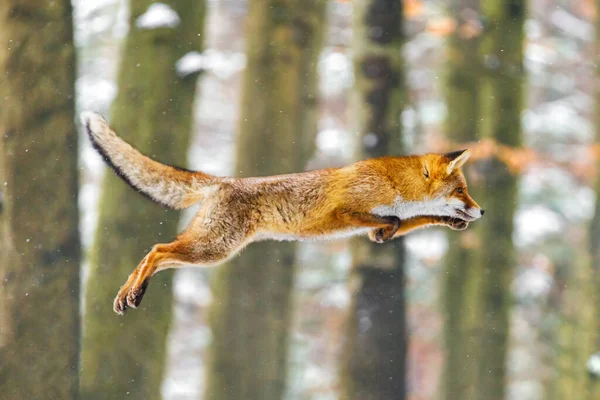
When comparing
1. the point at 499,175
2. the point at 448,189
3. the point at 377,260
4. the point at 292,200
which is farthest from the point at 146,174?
the point at 499,175

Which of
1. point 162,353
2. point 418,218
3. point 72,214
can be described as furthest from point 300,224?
point 162,353

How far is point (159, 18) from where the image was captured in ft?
15.8

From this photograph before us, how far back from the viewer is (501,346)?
6.13m

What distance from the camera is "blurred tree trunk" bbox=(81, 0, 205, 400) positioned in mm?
4711

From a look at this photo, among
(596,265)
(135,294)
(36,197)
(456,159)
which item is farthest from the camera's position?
(596,265)

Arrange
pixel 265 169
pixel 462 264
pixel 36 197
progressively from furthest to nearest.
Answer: pixel 462 264, pixel 265 169, pixel 36 197

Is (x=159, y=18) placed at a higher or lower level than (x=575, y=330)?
higher

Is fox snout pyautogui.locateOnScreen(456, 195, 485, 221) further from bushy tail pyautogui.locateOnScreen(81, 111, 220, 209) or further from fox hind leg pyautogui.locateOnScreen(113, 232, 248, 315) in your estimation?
bushy tail pyautogui.locateOnScreen(81, 111, 220, 209)

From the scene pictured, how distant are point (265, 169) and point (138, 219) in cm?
98

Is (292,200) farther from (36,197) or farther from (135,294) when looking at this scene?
(36,197)

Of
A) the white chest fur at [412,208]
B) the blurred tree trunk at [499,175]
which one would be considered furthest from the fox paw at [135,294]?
the blurred tree trunk at [499,175]

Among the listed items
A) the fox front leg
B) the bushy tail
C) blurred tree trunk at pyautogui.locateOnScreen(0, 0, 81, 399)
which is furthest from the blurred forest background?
the fox front leg

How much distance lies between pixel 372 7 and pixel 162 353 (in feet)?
8.74

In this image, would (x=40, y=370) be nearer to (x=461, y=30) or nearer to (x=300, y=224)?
(x=300, y=224)
